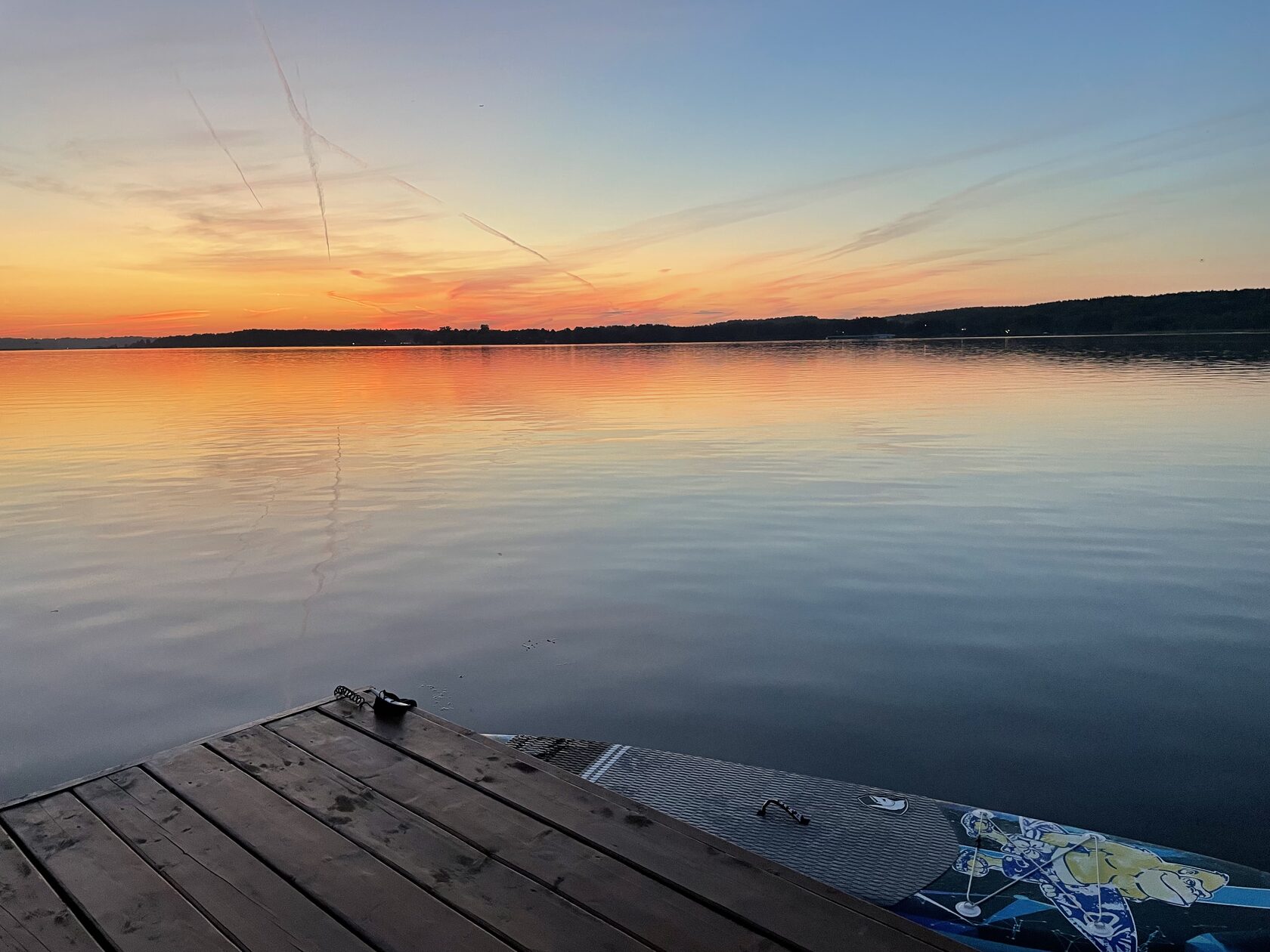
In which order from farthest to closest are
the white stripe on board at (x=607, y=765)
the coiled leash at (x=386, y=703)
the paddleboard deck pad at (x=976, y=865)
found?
the white stripe on board at (x=607, y=765), the coiled leash at (x=386, y=703), the paddleboard deck pad at (x=976, y=865)

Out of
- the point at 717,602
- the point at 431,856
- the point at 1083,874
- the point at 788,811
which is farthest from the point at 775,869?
the point at 717,602

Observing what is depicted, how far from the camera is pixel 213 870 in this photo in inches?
124

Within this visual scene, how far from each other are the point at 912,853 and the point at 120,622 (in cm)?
804

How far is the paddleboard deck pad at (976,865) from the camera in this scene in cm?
375

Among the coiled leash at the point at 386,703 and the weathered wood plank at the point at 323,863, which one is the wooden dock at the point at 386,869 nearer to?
the weathered wood plank at the point at 323,863

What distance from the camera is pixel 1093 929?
12.3 ft

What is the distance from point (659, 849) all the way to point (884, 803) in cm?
216

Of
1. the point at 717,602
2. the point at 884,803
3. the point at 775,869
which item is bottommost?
the point at 717,602

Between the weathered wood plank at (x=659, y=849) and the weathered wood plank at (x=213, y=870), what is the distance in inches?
35.9

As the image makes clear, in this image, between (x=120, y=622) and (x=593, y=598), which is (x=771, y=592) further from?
(x=120, y=622)

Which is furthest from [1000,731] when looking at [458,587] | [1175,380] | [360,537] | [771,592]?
[1175,380]

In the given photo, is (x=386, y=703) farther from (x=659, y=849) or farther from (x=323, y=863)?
(x=659, y=849)

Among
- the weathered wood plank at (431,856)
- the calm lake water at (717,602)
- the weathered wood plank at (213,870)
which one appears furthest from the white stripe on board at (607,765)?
the weathered wood plank at (213,870)

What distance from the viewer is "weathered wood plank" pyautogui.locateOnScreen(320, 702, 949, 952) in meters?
2.80
